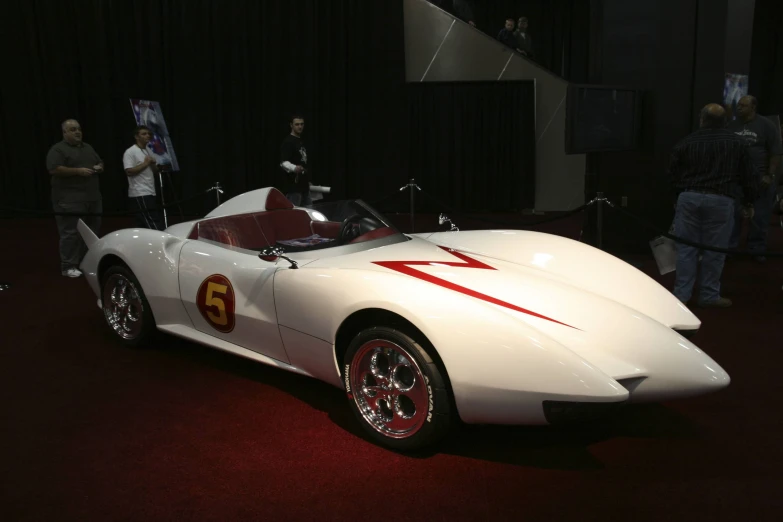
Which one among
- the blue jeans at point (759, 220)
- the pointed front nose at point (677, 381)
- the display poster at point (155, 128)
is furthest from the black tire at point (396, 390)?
the display poster at point (155, 128)

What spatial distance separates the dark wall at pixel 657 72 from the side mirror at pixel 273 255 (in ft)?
16.0

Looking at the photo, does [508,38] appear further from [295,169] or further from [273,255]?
[273,255]

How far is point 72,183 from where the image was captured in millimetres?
6031

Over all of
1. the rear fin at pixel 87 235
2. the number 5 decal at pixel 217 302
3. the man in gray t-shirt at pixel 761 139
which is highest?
the man in gray t-shirt at pixel 761 139

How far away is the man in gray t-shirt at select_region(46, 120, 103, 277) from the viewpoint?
19.4ft

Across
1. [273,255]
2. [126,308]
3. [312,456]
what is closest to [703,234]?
[273,255]

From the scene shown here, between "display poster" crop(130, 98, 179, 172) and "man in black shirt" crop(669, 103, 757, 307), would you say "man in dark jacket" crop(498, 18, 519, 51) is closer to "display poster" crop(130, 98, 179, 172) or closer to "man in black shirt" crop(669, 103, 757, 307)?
"display poster" crop(130, 98, 179, 172)

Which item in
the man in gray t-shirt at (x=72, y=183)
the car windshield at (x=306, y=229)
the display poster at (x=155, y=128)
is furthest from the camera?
the display poster at (x=155, y=128)

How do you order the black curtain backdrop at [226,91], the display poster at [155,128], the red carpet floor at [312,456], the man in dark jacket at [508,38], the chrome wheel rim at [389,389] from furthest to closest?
1. the man in dark jacket at [508,38]
2. the black curtain backdrop at [226,91]
3. the display poster at [155,128]
4. the chrome wheel rim at [389,389]
5. the red carpet floor at [312,456]

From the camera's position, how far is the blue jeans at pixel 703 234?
15.4 feet

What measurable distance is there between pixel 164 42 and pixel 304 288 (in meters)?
9.91

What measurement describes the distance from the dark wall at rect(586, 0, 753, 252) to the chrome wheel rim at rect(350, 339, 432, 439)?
494 cm

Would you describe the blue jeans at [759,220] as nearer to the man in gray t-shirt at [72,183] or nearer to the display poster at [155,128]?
the man in gray t-shirt at [72,183]

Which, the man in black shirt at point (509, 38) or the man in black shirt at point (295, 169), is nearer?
the man in black shirt at point (295, 169)
